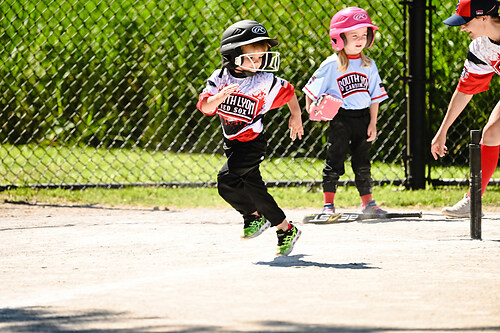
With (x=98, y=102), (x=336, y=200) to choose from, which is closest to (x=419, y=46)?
(x=336, y=200)

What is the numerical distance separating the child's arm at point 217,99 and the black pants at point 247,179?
0.32m

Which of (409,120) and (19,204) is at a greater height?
(19,204)

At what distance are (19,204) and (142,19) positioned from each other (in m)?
2.83

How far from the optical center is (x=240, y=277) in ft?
14.1

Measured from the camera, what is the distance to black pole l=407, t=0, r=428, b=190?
7965 millimetres

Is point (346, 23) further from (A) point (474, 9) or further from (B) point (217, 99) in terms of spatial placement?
(B) point (217, 99)

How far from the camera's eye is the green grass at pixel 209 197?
24.2ft

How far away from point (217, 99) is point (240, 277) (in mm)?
1074

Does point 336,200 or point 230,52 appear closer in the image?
point 230,52

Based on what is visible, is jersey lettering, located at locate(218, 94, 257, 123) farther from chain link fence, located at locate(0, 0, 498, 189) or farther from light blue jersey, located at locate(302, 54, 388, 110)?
chain link fence, located at locate(0, 0, 498, 189)

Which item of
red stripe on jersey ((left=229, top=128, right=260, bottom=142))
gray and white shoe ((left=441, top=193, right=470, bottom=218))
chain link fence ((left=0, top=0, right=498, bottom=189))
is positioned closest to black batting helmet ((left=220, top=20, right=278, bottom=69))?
red stripe on jersey ((left=229, top=128, right=260, bottom=142))

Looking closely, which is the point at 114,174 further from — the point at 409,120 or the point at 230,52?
the point at 230,52

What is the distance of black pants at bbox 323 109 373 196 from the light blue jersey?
3.6 inches

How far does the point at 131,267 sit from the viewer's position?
4676mm
